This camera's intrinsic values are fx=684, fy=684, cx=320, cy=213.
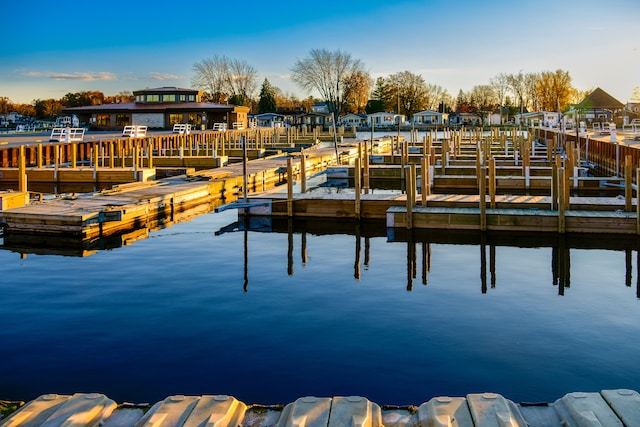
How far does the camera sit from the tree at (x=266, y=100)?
143625 mm

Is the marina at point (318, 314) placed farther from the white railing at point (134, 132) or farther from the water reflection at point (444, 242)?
the white railing at point (134, 132)

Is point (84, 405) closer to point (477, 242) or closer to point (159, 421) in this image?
point (159, 421)

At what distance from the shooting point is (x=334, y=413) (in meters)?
5.84

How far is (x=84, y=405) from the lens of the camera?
608cm

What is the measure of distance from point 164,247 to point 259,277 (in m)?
4.59

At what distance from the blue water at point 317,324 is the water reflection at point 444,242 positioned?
6.1 inches

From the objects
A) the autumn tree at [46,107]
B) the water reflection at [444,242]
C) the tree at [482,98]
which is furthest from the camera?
the tree at [482,98]

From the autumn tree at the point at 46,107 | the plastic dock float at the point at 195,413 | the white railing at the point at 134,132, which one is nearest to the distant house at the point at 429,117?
the autumn tree at the point at 46,107

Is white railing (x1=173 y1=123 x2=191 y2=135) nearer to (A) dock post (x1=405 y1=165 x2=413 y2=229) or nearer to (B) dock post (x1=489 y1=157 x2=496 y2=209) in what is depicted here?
(A) dock post (x1=405 y1=165 x2=413 y2=229)

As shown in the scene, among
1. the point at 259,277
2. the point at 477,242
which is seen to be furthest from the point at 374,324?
the point at 477,242

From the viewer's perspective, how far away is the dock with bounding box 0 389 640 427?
5703 millimetres

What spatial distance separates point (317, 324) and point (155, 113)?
7252cm

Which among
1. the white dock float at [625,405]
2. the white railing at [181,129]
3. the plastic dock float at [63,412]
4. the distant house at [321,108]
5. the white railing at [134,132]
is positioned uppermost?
the distant house at [321,108]

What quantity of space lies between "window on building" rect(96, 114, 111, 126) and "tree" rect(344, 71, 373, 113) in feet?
217
